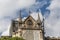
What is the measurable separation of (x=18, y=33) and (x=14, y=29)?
1202 cm

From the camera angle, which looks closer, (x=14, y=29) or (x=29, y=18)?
(x=29, y=18)

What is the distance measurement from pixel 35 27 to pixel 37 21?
285cm

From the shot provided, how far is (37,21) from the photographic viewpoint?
128 m

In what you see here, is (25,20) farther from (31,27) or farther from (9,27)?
(9,27)

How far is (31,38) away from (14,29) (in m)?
14.0

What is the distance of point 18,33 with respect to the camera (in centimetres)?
12600

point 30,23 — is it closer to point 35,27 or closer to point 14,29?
point 35,27

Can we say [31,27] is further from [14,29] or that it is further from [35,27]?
[14,29]

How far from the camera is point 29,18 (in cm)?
12669

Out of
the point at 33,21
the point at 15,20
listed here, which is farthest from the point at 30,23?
the point at 15,20

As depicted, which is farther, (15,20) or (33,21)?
(15,20)

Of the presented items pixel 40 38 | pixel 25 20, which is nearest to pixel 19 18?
pixel 25 20

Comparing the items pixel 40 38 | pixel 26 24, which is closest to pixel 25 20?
pixel 26 24

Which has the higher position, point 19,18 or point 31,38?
point 19,18
